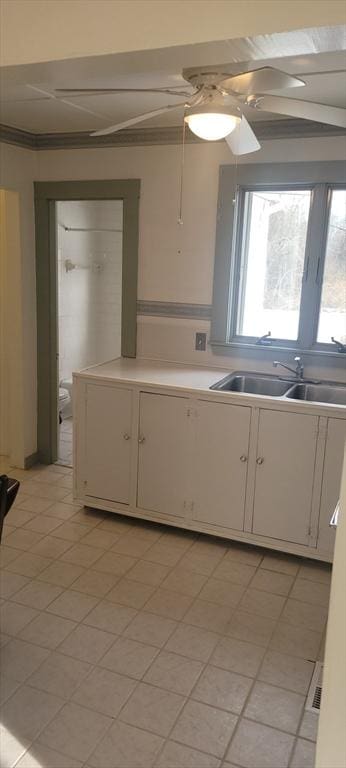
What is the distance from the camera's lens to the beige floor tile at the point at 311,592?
2898 millimetres

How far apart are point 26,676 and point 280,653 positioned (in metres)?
1.06

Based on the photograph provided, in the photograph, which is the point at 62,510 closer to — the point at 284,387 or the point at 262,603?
the point at 262,603

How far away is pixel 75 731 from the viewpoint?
208 centimetres

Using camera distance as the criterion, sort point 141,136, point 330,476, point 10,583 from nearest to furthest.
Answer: point 10,583
point 330,476
point 141,136

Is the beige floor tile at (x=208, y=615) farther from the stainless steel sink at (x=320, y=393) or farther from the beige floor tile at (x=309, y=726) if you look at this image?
the stainless steel sink at (x=320, y=393)

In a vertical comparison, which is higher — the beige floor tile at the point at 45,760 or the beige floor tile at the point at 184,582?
the beige floor tile at the point at 184,582

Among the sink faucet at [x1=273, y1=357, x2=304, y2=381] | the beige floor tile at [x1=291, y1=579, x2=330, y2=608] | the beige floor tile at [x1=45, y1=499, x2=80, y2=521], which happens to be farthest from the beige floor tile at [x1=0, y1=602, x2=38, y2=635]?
the sink faucet at [x1=273, y1=357, x2=304, y2=381]

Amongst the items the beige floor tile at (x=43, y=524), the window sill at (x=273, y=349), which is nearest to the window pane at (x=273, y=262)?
the window sill at (x=273, y=349)

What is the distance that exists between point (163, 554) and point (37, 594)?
2.46 feet

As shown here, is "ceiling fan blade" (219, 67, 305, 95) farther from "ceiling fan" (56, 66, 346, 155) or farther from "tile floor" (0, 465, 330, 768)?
"tile floor" (0, 465, 330, 768)

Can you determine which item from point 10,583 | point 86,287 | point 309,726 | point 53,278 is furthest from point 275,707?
point 86,287

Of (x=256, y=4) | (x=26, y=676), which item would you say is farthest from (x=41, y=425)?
(x=256, y=4)

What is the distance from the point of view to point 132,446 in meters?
3.52

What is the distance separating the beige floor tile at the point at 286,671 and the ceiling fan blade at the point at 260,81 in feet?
7.22
